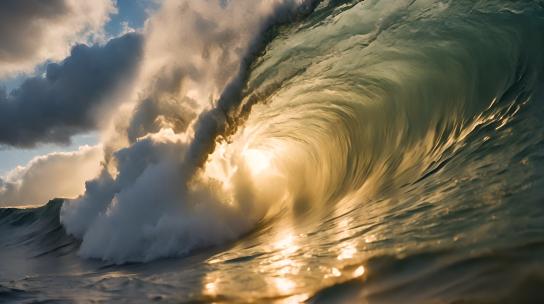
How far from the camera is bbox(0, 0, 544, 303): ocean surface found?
108 inches

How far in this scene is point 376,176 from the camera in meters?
7.13

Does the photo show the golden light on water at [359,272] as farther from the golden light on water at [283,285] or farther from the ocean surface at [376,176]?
the golden light on water at [283,285]

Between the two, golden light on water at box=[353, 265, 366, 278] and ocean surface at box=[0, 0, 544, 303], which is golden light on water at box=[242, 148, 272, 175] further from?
golden light on water at box=[353, 265, 366, 278]

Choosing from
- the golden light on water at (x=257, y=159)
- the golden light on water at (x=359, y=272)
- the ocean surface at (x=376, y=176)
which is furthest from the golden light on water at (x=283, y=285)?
the golden light on water at (x=257, y=159)

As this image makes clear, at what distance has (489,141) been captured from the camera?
5242 mm

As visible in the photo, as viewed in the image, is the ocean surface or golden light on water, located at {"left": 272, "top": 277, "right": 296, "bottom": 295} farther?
golden light on water, located at {"left": 272, "top": 277, "right": 296, "bottom": 295}

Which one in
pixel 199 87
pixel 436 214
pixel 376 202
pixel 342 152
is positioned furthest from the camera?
pixel 199 87

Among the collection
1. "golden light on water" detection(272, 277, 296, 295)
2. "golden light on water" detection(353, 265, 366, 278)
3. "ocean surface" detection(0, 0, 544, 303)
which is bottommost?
"golden light on water" detection(272, 277, 296, 295)

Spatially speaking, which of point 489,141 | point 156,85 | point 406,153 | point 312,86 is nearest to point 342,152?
point 312,86

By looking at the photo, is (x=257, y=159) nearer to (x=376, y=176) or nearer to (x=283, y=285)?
(x=376, y=176)

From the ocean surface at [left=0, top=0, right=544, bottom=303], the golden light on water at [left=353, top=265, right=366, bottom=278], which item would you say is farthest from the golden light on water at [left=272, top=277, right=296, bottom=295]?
the golden light on water at [left=353, top=265, right=366, bottom=278]

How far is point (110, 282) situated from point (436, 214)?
381 cm

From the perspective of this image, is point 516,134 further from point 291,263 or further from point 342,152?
point 342,152

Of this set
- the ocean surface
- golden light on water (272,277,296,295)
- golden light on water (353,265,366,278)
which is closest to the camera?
the ocean surface
